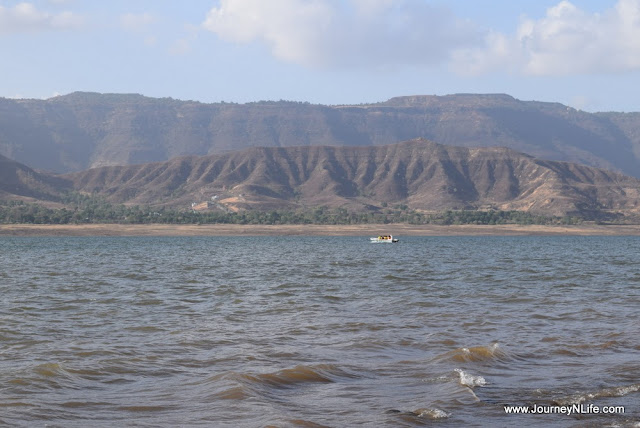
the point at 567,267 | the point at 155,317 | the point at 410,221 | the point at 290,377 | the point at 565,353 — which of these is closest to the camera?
the point at 290,377

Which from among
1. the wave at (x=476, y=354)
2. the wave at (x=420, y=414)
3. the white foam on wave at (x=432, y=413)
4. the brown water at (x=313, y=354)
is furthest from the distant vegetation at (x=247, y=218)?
the white foam on wave at (x=432, y=413)

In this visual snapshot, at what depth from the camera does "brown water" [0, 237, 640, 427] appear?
14.0 m

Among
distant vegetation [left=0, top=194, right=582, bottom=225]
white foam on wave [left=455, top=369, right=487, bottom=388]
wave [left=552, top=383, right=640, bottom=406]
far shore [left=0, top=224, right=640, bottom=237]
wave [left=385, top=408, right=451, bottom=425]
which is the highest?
wave [left=552, top=383, right=640, bottom=406]

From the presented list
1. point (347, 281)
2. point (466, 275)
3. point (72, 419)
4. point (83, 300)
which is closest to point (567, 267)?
point (466, 275)

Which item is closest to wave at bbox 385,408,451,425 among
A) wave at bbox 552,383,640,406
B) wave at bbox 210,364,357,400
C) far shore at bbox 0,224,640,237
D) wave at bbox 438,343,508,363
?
wave at bbox 552,383,640,406

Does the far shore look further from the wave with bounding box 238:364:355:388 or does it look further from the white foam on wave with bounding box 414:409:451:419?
the white foam on wave with bounding box 414:409:451:419

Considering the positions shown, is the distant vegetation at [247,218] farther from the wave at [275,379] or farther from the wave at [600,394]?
the wave at [600,394]

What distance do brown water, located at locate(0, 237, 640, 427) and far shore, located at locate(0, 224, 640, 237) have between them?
109411mm

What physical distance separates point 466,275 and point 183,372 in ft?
109

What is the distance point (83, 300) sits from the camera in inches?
1275

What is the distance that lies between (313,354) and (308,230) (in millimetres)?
135159

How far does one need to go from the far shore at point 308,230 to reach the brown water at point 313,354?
359 ft

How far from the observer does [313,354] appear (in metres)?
19.6

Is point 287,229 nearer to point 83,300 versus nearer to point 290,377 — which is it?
point 83,300
